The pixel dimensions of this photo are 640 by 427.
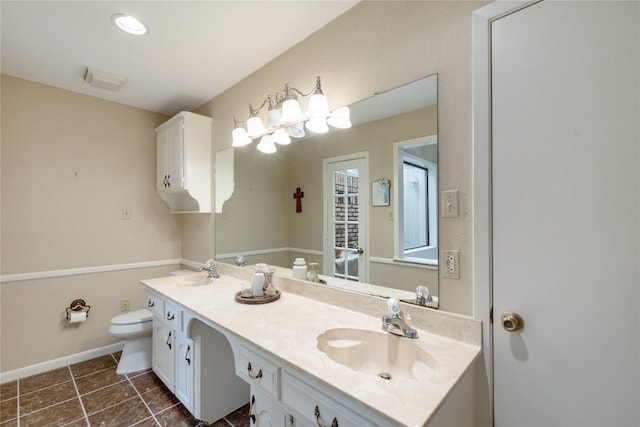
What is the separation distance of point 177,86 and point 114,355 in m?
2.54

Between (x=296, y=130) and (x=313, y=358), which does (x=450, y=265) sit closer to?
(x=313, y=358)

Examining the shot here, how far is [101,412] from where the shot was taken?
6.10ft

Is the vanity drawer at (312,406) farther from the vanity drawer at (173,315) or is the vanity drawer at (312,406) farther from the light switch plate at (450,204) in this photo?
the vanity drawer at (173,315)

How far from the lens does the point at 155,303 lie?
2.03m

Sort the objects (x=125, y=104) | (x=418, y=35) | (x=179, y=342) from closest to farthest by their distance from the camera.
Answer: (x=418, y=35)
(x=179, y=342)
(x=125, y=104)

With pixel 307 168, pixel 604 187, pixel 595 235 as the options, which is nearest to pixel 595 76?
pixel 604 187

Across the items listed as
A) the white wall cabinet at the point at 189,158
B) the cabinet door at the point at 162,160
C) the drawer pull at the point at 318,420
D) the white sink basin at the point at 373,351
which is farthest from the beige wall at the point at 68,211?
the drawer pull at the point at 318,420

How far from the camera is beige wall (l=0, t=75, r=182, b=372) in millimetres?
2273

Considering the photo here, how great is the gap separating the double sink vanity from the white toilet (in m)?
0.40

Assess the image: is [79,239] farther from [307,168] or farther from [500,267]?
[500,267]

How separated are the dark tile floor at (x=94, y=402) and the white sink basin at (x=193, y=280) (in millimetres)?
776

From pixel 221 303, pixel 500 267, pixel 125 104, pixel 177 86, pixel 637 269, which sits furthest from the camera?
pixel 125 104

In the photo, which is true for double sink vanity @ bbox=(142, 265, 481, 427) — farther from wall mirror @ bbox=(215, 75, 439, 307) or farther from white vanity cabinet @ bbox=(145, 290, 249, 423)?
wall mirror @ bbox=(215, 75, 439, 307)

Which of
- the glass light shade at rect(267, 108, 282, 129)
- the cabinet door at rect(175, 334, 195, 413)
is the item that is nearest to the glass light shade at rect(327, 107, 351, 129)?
the glass light shade at rect(267, 108, 282, 129)
